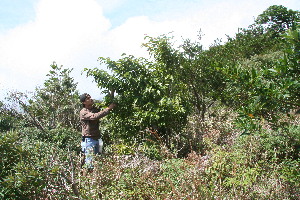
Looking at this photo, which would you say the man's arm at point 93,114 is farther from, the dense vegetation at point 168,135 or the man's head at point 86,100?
the dense vegetation at point 168,135

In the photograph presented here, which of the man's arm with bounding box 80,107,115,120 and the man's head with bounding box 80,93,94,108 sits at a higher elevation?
the man's head with bounding box 80,93,94,108

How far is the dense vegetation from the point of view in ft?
9.41

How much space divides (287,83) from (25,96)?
8.41 m

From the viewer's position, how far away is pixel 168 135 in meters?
5.96

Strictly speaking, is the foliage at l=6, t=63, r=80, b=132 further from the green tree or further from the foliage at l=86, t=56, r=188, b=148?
the green tree

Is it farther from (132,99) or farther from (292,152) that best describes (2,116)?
(292,152)

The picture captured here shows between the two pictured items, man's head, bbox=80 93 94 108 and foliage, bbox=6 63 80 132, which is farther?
foliage, bbox=6 63 80 132

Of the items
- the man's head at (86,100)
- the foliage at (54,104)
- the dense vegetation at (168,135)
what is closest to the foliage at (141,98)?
the dense vegetation at (168,135)

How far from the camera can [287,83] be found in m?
2.36

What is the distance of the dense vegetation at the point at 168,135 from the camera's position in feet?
9.41

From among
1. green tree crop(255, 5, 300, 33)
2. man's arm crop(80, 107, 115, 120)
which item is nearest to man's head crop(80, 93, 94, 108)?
man's arm crop(80, 107, 115, 120)

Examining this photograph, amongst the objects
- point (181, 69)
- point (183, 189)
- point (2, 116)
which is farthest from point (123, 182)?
point (2, 116)

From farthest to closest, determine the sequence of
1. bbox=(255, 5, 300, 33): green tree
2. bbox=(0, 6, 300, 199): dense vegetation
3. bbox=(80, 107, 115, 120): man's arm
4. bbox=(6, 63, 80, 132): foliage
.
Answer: bbox=(255, 5, 300, 33): green tree < bbox=(6, 63, 80, 132): foliage < bbox=(80, 107, 115, 120): man's arm < bbox=(0, 6, 300, 199): dense vegetation

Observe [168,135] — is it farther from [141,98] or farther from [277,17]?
[277,17]
